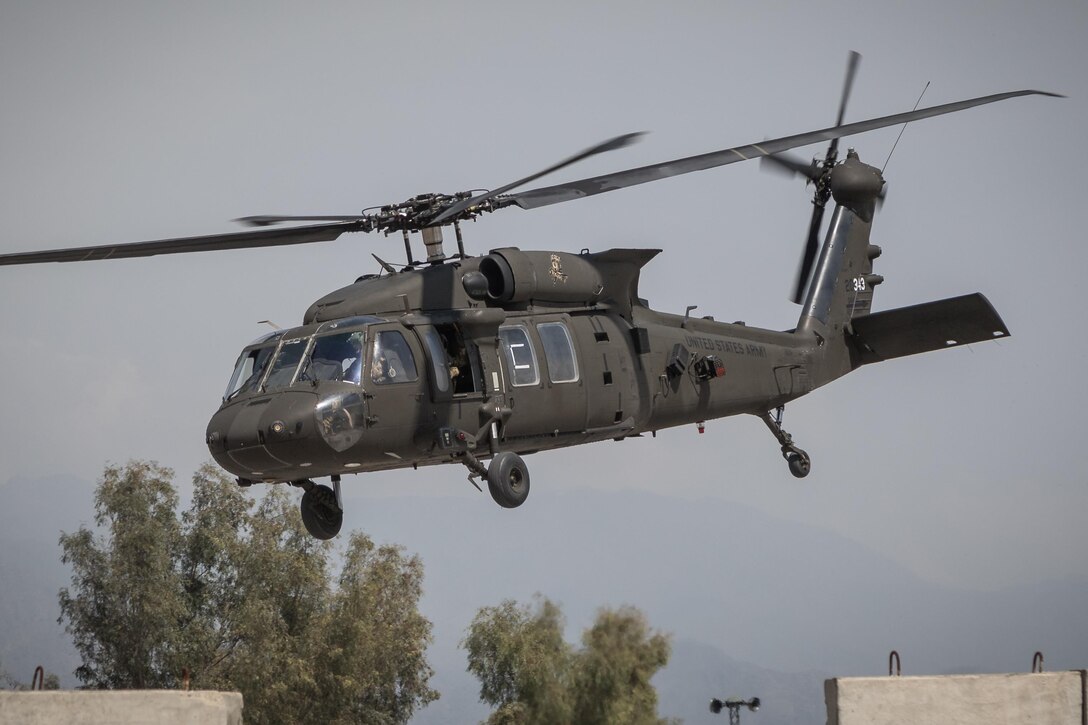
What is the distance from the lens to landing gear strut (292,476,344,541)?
52.2 ft

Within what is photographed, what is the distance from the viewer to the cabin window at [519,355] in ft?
50.8

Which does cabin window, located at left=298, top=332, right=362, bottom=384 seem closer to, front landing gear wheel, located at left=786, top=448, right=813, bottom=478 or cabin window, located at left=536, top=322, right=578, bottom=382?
cabin window, located at left=536, top=322, right=578, bottom=382

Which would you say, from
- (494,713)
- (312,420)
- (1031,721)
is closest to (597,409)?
(312,420)

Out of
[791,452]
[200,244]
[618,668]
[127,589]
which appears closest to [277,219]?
[200,244]

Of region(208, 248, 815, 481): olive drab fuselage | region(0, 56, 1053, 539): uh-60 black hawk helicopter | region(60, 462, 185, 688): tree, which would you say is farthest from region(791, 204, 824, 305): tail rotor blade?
region(60, 462, 185, 688): tree

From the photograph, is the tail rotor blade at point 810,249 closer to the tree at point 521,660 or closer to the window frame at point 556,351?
the window frame at point 556,351

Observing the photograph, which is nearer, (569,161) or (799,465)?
(569,161)

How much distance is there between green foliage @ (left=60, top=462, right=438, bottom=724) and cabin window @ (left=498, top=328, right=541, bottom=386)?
20851 mm

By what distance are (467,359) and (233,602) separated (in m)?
25.9

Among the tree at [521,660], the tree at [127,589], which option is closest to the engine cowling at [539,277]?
the tree at [521,660]

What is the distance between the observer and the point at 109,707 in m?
12.6

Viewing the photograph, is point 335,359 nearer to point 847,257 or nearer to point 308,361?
point 308,361

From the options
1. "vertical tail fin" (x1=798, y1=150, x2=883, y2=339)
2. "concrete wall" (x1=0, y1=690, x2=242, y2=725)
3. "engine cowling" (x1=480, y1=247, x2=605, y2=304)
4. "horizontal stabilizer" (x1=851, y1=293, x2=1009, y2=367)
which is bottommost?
"concrete wall" (x1=0, y1=690, x2=242, y2=725)

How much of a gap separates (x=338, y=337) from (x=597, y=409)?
3.35 meters
